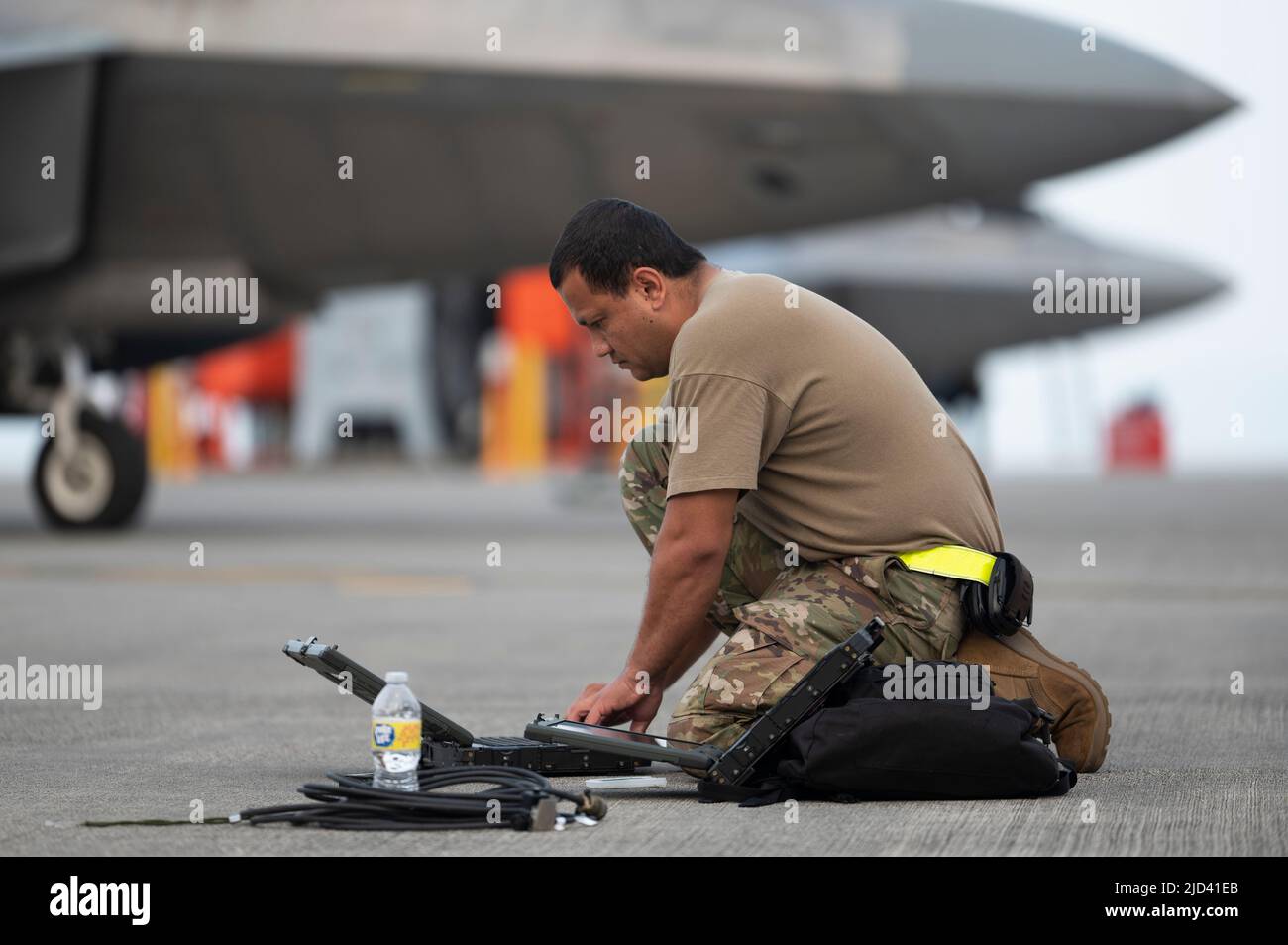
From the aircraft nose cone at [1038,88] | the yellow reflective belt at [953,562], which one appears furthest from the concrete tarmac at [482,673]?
the aircraft nose cone at [1038,88]

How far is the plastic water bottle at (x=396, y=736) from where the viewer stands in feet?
10.1

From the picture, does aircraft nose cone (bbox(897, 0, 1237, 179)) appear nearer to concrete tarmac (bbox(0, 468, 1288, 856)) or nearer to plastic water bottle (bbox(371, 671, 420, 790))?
concrete tarmac (bbox(0, 468, 1288, 856))

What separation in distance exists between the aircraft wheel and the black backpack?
9.39 metres

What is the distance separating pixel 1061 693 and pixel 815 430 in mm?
773

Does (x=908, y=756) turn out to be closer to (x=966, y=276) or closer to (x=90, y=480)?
(x=90, y=480)

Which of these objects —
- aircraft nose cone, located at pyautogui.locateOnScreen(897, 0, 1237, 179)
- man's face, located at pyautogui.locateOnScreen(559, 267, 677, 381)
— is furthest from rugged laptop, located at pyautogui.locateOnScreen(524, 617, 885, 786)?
aircraft nose cone, located at pyautogui.locateOnScreen(897, 0, 1237, 179)

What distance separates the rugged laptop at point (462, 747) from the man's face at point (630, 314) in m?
0.83

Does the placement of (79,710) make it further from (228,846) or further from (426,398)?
(426,398)

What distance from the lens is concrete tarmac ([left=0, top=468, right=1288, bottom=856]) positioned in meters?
2.90

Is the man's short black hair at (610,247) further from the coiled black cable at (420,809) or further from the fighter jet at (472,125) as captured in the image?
the fighter jet at (472,125)

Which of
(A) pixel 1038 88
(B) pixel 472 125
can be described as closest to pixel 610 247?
(A) pixel 1038 88

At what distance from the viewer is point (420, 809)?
2.95 m
